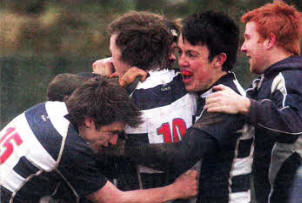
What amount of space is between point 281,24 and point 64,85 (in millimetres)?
791

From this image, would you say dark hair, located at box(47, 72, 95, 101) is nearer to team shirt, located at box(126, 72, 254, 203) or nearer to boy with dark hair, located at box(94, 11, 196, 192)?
boy with dark hair, located at box(94, 11, 196, 192)

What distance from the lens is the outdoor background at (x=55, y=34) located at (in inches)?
94.1

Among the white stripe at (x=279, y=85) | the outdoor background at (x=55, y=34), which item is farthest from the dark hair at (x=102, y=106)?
the outdoor background at (x=55, y=34)

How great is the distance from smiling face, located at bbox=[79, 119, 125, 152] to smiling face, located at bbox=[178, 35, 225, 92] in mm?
268

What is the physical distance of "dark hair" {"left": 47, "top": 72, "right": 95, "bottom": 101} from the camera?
205cm

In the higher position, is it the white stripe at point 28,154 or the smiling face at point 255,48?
the smiling face at point 255,48

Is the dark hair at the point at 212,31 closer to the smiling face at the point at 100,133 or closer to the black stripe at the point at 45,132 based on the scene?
the smiling face at the point at 100,133

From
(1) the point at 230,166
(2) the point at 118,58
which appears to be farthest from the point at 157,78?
(1) the point at 230,166

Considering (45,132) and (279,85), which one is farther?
(279,85)

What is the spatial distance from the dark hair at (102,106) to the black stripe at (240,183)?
1.19 ft

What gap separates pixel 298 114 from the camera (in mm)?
1761

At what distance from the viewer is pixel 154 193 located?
1819 millimetres

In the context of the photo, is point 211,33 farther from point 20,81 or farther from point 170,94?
point 20,81

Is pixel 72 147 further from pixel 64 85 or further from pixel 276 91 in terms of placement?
pixel 276 91
